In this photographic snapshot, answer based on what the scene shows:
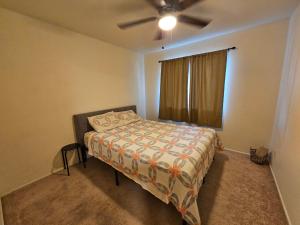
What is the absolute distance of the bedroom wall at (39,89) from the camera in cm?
179

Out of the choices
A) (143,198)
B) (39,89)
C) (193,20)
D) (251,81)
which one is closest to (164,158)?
(143,198)

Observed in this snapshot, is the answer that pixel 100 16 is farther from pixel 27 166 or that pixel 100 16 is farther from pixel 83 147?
pixel 27 166

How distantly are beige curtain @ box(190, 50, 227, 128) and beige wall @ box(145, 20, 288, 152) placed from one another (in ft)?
0.48

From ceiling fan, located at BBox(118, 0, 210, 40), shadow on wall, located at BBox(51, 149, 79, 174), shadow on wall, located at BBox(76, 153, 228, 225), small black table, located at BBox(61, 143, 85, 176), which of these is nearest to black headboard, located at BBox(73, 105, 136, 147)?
small black table, located at BBox(61, 143, 85, 176)

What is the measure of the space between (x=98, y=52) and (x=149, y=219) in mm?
3049

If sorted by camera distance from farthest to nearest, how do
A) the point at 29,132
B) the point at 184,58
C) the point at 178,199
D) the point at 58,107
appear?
the point at 184,58
the point at 58,107
the point at 29,132
the point at 178,199

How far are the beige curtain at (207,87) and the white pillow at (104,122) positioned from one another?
182 centimetres

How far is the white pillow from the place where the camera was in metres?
2.47

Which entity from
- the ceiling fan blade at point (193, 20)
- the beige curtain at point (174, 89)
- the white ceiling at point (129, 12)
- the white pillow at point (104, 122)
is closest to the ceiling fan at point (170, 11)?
the ceiling fan blade at point (193, 20)

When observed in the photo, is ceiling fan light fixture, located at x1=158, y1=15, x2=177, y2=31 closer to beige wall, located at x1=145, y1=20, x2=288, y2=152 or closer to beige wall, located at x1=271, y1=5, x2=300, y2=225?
beige wall, located at x1=271, y1=5, x2=300, y2=225

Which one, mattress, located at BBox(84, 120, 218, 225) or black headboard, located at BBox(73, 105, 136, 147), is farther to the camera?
black headboard, located at BBox(73, 105, 136, 147)

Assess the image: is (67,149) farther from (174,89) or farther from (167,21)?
(174,89)

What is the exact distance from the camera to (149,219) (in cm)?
141

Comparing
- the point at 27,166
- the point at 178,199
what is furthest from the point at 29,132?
the point at 178,199
